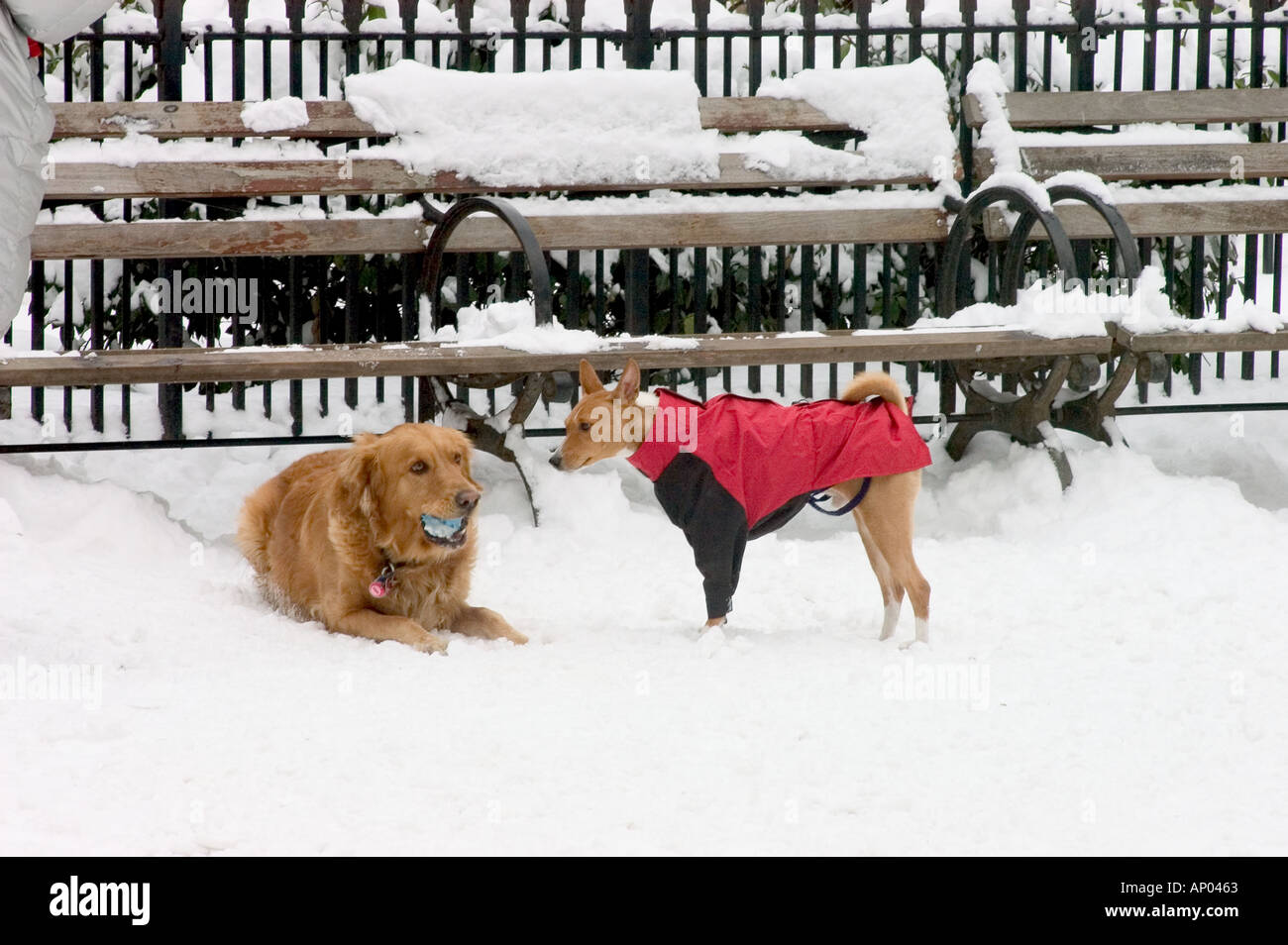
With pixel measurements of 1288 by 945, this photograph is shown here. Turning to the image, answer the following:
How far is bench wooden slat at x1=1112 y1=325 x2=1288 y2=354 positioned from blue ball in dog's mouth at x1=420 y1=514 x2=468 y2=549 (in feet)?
9.63

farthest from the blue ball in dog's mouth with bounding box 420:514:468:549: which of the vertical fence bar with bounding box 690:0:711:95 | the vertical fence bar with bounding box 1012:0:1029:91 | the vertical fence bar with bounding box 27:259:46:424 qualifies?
the vertical fence bar with bounding box 1012:0:1029:91

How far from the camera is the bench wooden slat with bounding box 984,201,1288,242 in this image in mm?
6590

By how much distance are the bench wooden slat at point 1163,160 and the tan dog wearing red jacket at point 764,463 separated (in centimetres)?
300

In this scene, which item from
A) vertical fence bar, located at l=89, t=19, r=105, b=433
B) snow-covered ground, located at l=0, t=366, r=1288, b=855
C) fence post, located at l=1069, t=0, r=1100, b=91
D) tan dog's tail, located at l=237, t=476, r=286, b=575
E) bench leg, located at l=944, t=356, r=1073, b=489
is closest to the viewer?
snow-covered ground, located at l=0, t=366, r=1288, b=855

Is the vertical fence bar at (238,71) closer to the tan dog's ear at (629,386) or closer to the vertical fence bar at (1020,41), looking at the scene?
the tan dog's ear at (629,386)

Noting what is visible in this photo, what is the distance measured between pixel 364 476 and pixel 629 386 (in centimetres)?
85

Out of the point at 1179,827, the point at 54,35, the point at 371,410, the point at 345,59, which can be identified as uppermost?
the point at 345,59

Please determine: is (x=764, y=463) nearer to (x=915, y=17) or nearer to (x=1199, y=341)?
(x=1199, y=341)

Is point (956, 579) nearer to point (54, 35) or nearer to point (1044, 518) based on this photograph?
point (1044, 518)

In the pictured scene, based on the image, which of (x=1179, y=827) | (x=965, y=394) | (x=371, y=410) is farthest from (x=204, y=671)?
(x=965, y=394)

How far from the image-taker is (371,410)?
678cm

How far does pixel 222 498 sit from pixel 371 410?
1055 mm

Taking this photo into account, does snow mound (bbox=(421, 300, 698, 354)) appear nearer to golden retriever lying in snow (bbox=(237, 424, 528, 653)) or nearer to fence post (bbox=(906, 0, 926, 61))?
golden retriever lying in snow (bbox=(237, 424, 528, 653))

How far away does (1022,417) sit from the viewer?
5.85 metres
